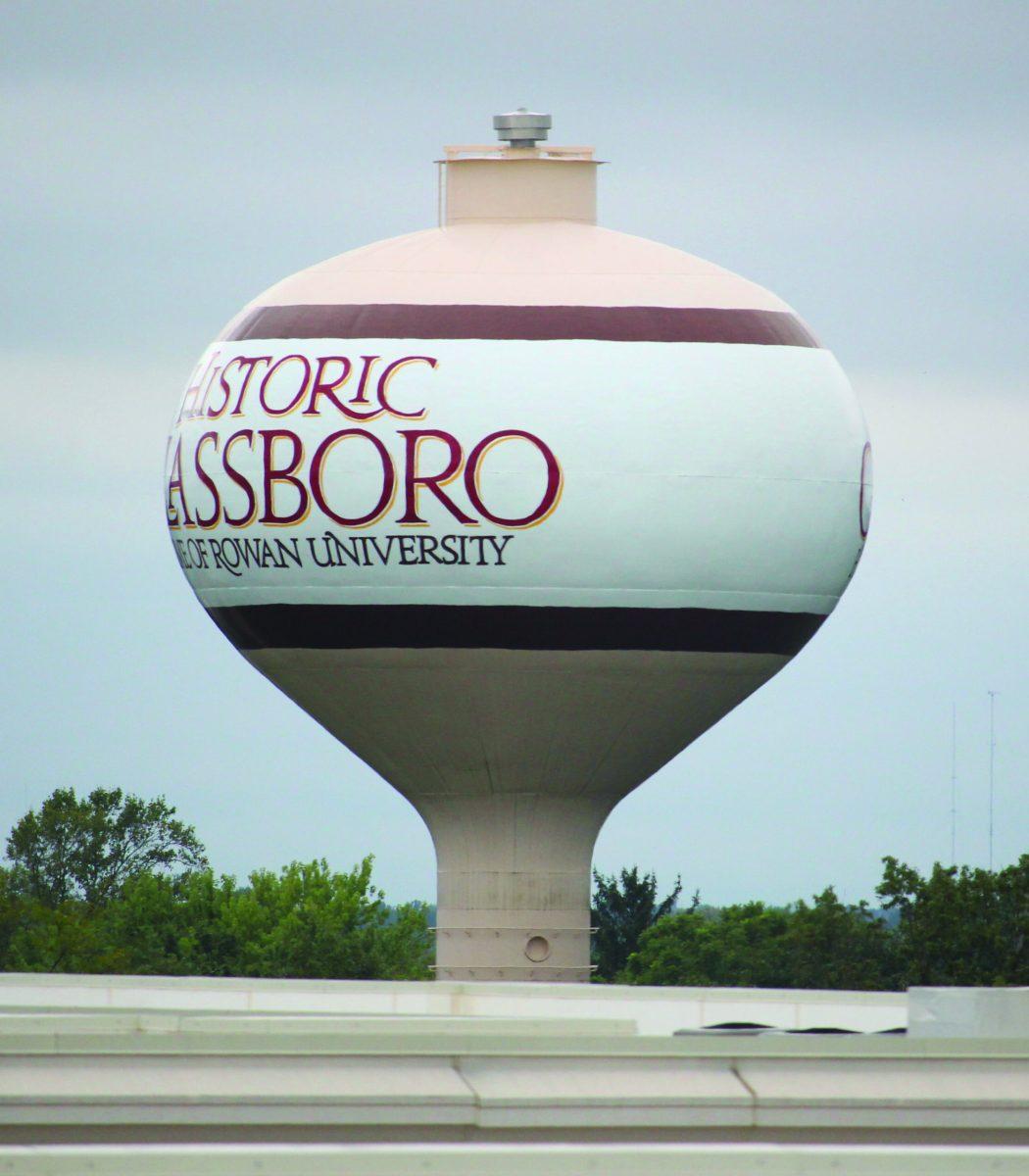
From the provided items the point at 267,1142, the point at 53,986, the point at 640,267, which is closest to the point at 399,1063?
the point at 267,1142

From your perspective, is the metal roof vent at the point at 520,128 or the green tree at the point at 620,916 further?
the green tree at the point at 620,916

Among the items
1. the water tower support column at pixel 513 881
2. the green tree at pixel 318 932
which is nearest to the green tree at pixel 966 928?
the green tree at pixel 318 932

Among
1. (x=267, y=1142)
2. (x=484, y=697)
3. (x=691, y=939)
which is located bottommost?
(x=267, y=1142)

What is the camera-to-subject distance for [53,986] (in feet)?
113

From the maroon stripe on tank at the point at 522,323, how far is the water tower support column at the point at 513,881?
627 cm

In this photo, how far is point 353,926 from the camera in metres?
78.9

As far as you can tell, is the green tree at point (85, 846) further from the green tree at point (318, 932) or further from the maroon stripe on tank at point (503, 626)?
the maroon stripe on tank at point (503, 626)

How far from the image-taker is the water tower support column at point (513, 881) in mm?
40250

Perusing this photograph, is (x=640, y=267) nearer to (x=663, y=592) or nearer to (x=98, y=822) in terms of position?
(x=663, y=592)

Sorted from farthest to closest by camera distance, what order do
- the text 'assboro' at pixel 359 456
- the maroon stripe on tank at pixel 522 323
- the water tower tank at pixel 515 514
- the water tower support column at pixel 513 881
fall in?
the water tower support column at pixel 513 881, the maroon stripe on tank at pixel 522 323, the water tower tank at pixel 515 514, the text 'assboro' at pixel 359 456

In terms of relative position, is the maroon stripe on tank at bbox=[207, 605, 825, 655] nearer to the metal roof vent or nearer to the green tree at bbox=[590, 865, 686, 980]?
the metal roof vent

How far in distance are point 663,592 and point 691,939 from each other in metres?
44.5

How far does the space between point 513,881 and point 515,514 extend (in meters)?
6.03

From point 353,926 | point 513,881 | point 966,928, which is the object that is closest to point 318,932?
point 353,926
